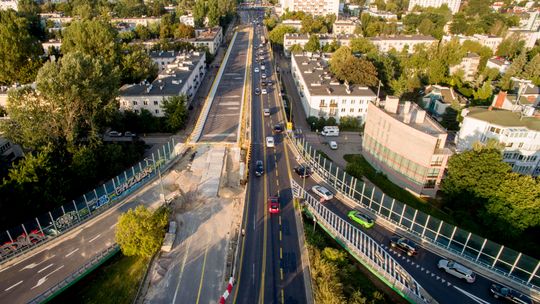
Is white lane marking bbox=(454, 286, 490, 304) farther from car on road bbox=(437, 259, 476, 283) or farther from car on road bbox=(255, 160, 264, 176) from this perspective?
car on road bbox=(255, 160, 264, 176)

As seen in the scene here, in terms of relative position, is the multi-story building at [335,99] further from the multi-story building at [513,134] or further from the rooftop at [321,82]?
the multi-story building at [513,134]

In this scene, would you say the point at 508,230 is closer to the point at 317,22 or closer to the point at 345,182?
Result: the point at 345,182

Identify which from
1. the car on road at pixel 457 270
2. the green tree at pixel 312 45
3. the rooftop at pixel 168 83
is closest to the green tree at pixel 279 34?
the green tree at pixel 312 45

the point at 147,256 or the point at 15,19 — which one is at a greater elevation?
the point at 15,19

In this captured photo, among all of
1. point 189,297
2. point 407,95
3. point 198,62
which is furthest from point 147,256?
point 407,95

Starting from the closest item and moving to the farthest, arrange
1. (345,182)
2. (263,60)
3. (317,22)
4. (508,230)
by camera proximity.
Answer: (508,230) → (345,182) → (263,60) → (317,22)

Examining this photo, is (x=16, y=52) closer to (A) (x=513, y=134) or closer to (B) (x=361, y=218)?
(B) (x=361, y=218)
